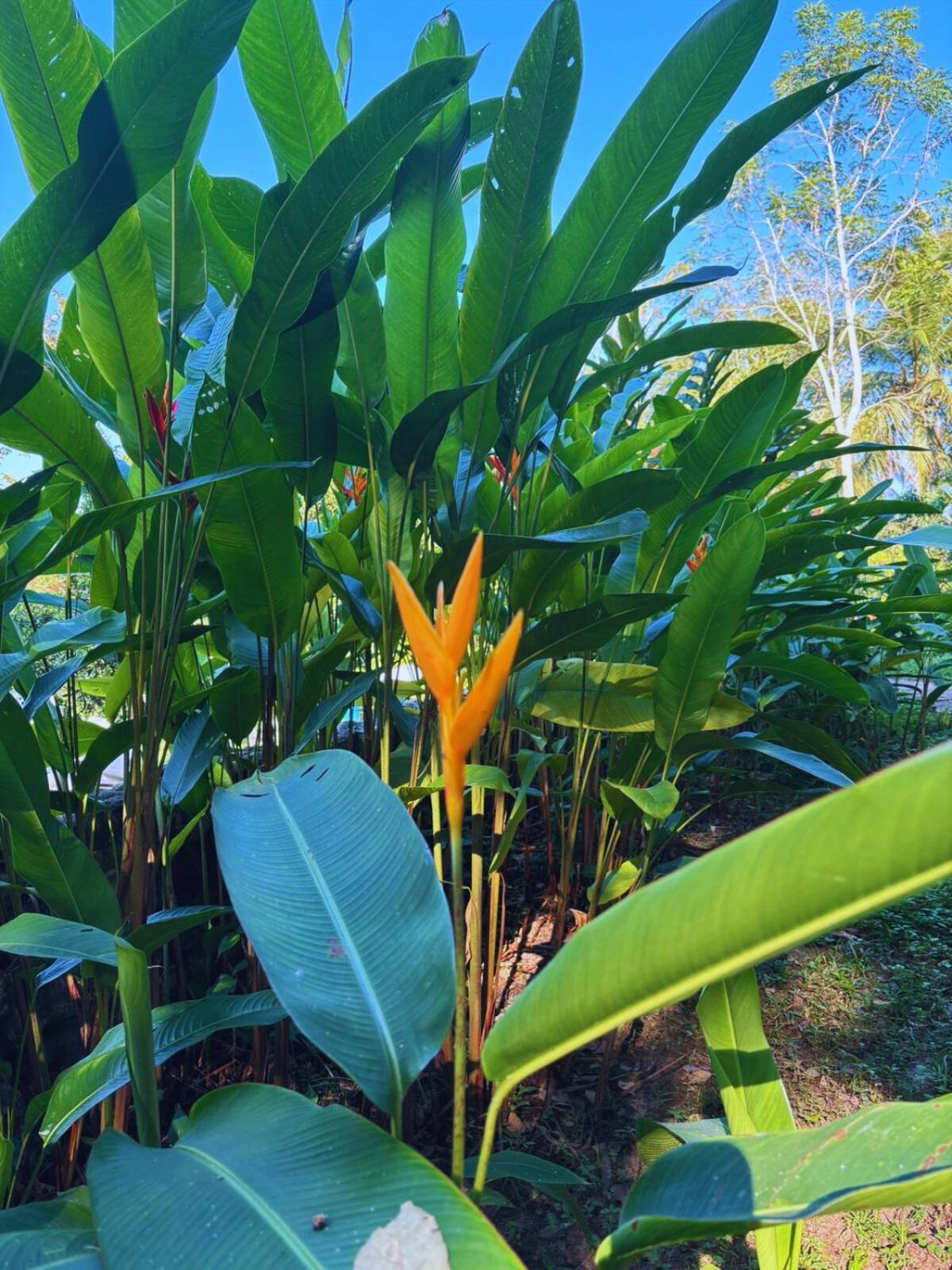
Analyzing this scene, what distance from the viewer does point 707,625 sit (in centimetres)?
81

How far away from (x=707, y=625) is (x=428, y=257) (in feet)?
1.58

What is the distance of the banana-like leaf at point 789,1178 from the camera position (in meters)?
0.33

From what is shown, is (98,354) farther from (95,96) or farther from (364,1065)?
(364,1065)

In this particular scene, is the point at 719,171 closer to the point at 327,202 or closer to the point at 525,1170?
the point at 327,202

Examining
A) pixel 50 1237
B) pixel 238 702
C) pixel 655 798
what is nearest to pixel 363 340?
pixel 238 702

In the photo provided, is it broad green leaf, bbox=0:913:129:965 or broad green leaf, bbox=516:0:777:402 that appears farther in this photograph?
broad green leaf, bbox=516:0:777:402

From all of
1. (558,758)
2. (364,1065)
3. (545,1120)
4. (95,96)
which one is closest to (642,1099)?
(545,1120)

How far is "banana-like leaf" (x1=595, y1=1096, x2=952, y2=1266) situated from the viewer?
1.10ft

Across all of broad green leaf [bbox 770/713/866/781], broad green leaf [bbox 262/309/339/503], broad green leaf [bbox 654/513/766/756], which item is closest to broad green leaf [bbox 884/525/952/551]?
broad green leaf [bbox 654/513/766/756]

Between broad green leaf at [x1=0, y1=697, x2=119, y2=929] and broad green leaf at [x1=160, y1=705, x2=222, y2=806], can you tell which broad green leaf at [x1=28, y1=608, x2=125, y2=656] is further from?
broad green leaf at [x1=160, y1=705, x2=222, y2=806]

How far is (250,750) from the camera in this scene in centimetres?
125

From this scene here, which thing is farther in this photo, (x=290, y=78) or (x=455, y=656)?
(x=290, y=78)

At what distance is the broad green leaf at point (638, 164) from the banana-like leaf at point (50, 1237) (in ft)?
2.54

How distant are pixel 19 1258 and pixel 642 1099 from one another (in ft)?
3.04
